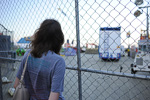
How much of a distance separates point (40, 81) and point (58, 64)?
0.77 ft

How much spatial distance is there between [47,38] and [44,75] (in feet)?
1.00

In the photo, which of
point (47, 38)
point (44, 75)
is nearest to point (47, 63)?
point (44, 75)

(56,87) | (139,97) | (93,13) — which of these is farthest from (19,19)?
(139,97)

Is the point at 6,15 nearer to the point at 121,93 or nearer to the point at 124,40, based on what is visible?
the point at 124,40

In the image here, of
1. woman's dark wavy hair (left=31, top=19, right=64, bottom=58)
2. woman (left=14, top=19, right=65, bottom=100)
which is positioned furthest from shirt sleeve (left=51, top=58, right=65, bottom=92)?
woman's dark wavy hair (left=31, top=19, right=64, bottom=58)

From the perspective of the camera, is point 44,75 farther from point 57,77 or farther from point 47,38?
point 47,38

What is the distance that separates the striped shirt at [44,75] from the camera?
94 cm

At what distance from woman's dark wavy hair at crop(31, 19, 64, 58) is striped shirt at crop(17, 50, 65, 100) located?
0.05 m

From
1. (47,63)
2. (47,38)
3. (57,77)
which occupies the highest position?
(47,38)

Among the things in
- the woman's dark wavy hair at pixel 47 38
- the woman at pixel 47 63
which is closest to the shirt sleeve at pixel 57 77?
the woman at pixel 47 63

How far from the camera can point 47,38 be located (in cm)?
100

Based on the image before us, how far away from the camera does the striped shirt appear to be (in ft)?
3.07

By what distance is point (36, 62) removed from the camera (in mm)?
1017

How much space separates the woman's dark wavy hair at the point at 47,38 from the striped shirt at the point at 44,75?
0.05 metres
